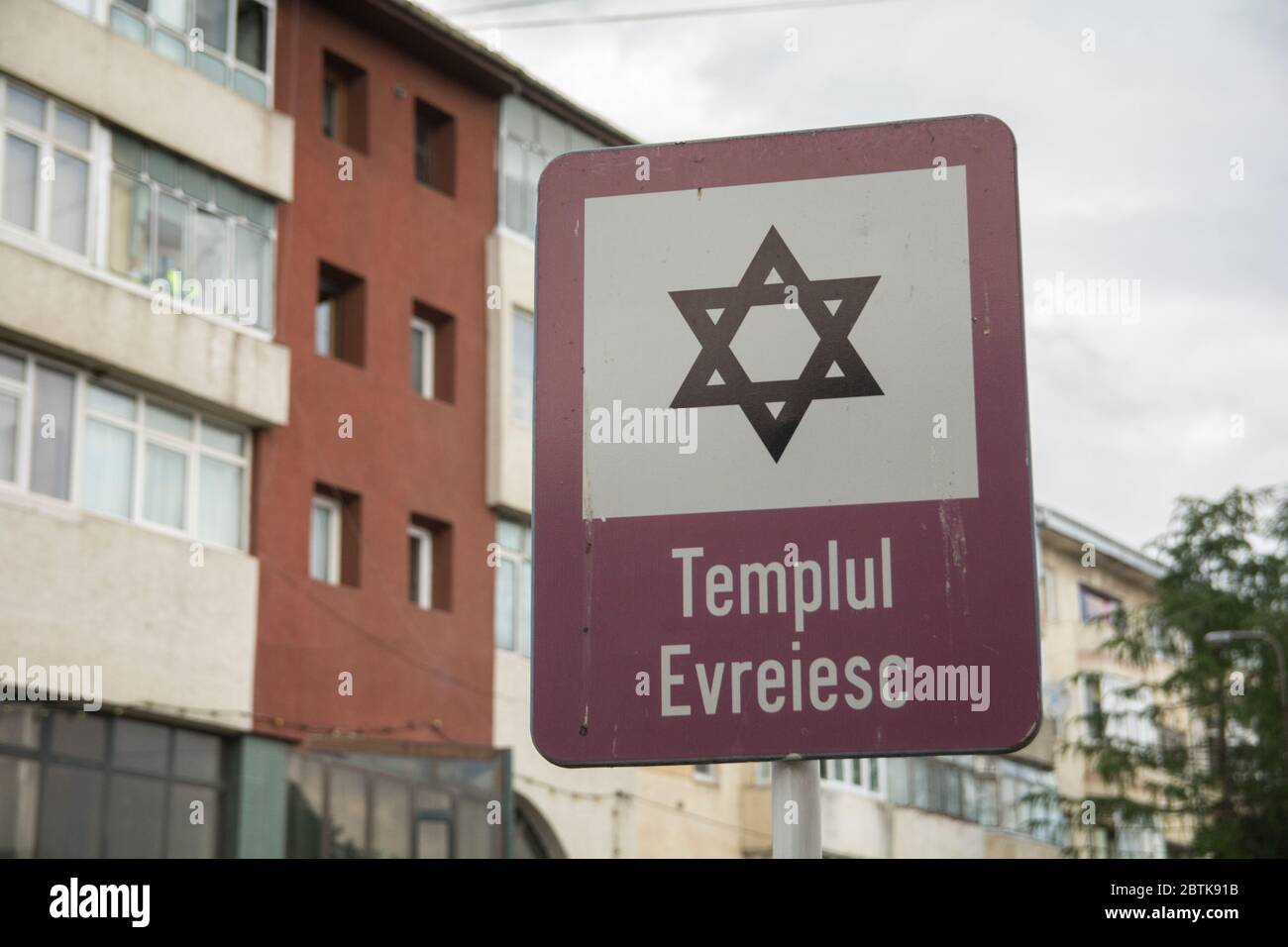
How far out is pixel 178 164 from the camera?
83.4ft

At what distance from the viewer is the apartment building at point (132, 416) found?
22.6 m

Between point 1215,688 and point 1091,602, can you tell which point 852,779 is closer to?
point 1215,688

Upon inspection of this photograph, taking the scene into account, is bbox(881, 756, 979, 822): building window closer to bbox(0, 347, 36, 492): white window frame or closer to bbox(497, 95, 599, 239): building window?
bbox(497, 95, 599, 239): building window

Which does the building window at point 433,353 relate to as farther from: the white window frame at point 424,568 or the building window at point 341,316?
the white window frame at point 424,568

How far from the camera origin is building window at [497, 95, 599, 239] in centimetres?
3206

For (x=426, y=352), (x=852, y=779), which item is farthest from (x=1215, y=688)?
(x=426, y=352)

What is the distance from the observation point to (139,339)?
24.4m

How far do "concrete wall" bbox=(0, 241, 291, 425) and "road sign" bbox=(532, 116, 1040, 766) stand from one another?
2059 cm

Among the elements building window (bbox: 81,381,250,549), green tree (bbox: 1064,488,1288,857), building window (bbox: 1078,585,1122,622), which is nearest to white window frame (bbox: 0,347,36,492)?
building window (bbox: 81,381,250,549)

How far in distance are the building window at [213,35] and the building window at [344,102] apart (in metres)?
1.87

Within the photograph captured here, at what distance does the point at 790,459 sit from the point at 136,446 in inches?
872
